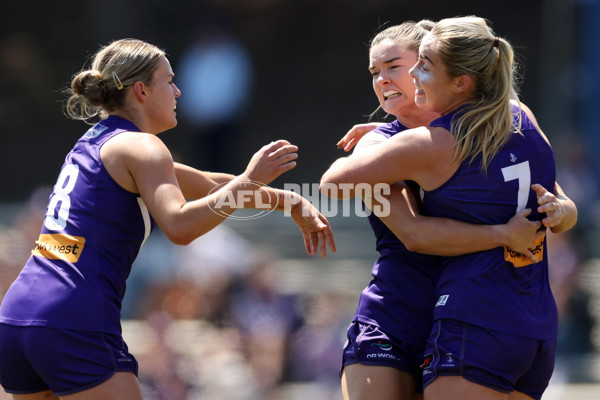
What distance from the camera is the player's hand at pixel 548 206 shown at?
2236 millimetres

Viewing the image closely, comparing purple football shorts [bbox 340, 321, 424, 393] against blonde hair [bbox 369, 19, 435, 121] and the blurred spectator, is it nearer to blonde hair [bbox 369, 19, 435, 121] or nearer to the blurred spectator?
blonde hair [bbox 369, 19, 435, 121]

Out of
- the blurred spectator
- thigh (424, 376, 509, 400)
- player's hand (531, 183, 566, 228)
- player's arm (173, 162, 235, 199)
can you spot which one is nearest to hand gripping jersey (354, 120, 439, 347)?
thigh (424, 376, 509, 400)

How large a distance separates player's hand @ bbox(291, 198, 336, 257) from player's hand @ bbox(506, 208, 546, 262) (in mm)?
595

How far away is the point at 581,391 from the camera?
4445mm

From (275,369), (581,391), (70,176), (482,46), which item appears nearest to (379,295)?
(482,46)

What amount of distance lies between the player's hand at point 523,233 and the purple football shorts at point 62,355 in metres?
1.09

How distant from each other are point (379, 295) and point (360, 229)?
2620 mm

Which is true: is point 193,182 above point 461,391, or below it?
above

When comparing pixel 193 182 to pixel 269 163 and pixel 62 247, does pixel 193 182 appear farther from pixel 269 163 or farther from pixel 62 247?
pixel 62 247

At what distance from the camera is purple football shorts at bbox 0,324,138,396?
225 centimetres

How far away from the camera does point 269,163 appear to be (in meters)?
2.41

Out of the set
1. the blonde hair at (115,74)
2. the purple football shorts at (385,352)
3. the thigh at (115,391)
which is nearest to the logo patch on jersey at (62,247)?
the thigh at (115,391)

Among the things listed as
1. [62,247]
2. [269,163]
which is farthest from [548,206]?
[62,247]

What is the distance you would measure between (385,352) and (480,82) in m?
0.78
